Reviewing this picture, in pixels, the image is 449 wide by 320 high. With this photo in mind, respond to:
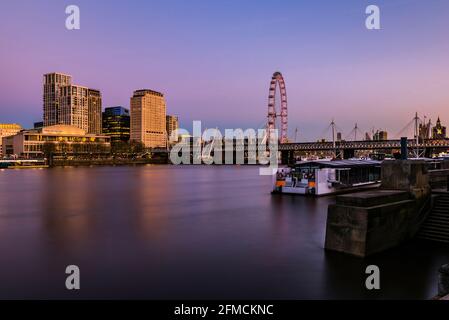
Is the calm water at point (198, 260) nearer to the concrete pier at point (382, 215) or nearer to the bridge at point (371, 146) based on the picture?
the concrete pier at point (382, 215)

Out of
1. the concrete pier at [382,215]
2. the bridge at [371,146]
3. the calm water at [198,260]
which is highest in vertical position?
the bridge at [371,146]

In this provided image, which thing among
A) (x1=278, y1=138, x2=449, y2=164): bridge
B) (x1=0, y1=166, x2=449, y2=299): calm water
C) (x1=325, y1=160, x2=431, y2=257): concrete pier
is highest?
(x1=278, y1=138, x2=449, y2=164): bridge

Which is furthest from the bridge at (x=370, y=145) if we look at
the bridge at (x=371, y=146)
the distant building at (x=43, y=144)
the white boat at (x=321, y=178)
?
the white boat at (x=321, y=178)

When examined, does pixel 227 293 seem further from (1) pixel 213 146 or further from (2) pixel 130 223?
(1) pixel 213 146

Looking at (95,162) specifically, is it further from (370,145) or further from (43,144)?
(370,145)

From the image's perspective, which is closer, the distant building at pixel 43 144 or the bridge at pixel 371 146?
the bridge at pixel 371 146

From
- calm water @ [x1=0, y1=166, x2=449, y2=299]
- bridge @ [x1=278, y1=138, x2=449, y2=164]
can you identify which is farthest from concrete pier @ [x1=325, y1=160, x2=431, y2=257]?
bridge @ [x1=278, y1=138, x2=449, y2=164]

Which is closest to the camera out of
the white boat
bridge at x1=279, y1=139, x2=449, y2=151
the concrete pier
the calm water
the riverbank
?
the calm water

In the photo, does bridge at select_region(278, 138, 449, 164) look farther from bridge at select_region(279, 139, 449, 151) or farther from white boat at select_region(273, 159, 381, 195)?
white boat at select_region(273, 159, 381, 195)

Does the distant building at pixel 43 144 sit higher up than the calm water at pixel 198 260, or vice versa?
the distant building at pixel 43 144

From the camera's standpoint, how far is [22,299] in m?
10.2

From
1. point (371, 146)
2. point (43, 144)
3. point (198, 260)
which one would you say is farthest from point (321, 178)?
point (43, 144)

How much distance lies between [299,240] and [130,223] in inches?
411

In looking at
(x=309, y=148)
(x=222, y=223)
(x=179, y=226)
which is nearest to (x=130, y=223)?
(x=179, y=226)
